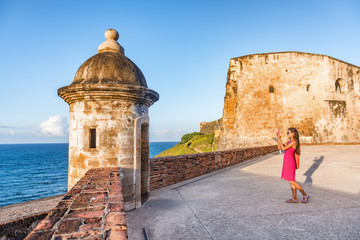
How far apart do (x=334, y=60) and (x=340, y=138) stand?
6281 millimetres

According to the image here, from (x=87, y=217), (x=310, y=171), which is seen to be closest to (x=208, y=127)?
(x=310, y=171)

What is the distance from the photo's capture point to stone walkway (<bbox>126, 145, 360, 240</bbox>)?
333 cm

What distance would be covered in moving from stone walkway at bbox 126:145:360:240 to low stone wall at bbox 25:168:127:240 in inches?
49.0

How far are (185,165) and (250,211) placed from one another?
3.28 m

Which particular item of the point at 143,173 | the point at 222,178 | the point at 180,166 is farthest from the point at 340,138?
the point at 143,173

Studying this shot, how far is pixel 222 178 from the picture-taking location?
7371 millimetres

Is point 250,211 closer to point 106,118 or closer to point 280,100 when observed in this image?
point 106,118

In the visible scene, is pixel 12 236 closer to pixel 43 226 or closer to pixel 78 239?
pixel 43 226

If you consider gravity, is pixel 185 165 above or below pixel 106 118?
below

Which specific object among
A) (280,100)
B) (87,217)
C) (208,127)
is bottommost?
(87,217)

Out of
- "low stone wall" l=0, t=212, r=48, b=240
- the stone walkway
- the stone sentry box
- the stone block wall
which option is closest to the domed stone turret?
the stone sentry box

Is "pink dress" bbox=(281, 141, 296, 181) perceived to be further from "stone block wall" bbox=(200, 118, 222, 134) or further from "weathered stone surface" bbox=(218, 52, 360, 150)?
"stone block wall" bbox=(200, 118, 222, 134)

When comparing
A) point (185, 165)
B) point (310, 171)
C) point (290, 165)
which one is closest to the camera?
point (290, 165)

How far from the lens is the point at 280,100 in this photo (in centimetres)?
1820
